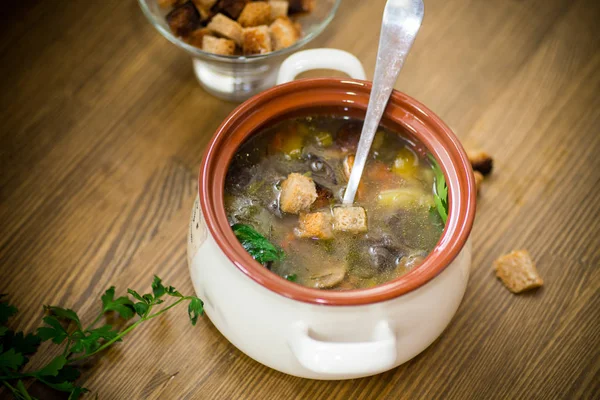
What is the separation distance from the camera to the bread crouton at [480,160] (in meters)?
1.70

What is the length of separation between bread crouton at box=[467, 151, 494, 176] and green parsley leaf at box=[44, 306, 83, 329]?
978mm

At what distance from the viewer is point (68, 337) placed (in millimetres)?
1456

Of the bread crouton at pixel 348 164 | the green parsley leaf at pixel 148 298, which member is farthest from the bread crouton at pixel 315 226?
the green parsley leaf at pixel 148 298

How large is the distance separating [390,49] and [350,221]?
0.36m

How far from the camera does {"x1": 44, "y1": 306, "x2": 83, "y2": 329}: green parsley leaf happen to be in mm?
1440

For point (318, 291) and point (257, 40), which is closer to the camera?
point (318, 291)

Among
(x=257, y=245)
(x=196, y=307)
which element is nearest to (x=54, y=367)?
(x=196, y=307)

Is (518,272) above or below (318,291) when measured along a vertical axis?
below

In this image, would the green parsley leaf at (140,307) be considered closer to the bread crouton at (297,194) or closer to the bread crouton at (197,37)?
the bread crouton at (297,194)

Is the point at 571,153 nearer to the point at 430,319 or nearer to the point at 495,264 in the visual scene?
the point at 495,264

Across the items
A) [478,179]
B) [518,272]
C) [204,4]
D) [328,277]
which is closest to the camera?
[328,277]

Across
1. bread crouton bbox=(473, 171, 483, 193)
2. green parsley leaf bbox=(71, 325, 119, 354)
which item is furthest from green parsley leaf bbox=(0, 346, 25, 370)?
bread crouton bbox=(473, 171, 483, 193)

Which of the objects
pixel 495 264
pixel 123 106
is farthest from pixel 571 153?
pixel 123 106

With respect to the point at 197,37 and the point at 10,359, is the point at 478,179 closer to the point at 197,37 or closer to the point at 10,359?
the point at 197,37
